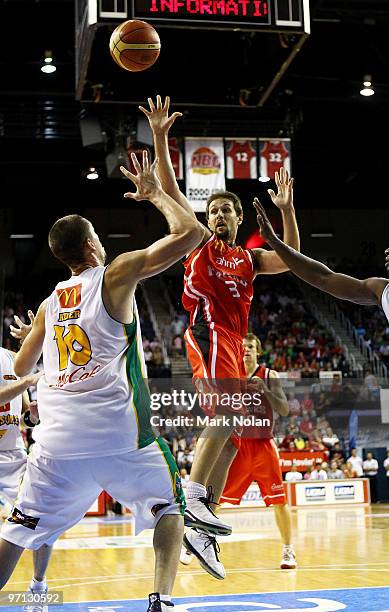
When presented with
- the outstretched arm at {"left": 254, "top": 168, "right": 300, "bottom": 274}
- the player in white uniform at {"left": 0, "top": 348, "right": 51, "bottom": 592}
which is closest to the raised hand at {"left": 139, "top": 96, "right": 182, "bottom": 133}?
the outstretched arm at {"left": 254, "top": 168, "right": 300, "bottom": 274}

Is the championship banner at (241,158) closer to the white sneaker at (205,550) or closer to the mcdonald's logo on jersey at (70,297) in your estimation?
the white sneaker at (205,550)

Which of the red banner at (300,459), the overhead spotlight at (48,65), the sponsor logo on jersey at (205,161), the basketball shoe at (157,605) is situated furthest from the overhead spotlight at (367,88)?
the basketball shoe at (157,605)

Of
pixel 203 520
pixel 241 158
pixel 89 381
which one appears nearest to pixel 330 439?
pixel 241 158

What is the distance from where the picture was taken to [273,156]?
17.3 metres

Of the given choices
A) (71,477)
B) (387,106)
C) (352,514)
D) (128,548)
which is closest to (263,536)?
(128,548)

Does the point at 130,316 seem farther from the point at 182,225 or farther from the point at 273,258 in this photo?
the point at 273,258

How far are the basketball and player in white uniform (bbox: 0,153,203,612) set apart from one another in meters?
3.31

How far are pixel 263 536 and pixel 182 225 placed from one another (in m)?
8.60

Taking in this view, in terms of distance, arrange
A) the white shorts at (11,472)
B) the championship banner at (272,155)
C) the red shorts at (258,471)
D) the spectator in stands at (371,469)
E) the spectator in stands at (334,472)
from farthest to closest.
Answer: the spectator in stands at (371,469) → the spectator in stands at (334,472) → the championship banner at (272,155) → the red shorts at (258,471) → the white shorts at (11,472)

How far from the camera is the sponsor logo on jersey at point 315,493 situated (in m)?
19.0

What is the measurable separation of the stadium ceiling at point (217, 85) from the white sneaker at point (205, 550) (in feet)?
22.7

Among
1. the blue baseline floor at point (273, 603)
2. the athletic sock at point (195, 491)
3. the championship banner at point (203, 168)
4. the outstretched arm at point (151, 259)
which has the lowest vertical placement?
the blue baseline floor at point (273, 603)

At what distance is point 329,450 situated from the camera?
20.8 m

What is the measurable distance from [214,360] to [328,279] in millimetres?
1020
